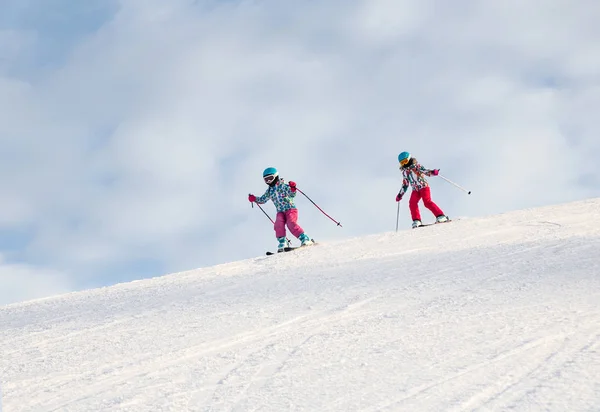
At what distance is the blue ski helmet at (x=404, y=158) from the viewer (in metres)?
14.0

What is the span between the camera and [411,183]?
45.7ft

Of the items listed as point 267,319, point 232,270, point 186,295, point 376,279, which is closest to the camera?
point 267,319

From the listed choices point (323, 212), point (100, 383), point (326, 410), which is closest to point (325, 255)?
point (323, 212)

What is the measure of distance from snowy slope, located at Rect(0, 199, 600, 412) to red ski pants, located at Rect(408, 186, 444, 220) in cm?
499

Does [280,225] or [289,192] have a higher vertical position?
[289,192]

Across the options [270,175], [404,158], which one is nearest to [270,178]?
[270,175]

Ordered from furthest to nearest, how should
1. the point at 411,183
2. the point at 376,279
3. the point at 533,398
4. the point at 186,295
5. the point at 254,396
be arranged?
the point at 411,183, the point at 186,295, the point at 376,279, the point at 254,396, the point at 533,398

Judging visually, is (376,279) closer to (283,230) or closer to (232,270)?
(232,270)

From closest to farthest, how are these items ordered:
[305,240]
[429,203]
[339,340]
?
1. [339,340]
2. [305,240]
3. [429,203]

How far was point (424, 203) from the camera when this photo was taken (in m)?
13.8

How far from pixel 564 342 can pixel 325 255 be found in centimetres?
599

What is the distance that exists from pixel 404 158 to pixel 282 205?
2942 mm

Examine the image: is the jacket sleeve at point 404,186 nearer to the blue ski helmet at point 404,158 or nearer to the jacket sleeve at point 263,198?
the blue ski helmet at point 404,158

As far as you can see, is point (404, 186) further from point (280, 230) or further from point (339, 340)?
point (339, 340)
